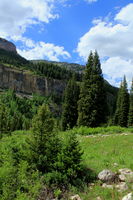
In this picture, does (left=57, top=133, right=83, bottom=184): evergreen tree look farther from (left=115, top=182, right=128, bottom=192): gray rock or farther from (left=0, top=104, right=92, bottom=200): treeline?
(left=115, top=182, right=128, bottom=192): gray rock

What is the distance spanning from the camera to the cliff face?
134750 mm

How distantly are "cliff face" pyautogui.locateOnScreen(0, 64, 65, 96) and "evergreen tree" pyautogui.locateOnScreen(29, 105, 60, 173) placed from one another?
428 ft

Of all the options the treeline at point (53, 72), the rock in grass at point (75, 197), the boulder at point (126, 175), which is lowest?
the rock in grass at point (75, 197)

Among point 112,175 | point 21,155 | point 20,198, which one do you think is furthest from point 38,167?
point 112,175

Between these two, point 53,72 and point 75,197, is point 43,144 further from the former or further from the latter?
point 53,72

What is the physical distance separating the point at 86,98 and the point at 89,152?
45.5ft

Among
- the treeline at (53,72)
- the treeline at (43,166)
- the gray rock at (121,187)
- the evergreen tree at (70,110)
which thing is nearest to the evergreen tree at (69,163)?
the treeline at (43,166)

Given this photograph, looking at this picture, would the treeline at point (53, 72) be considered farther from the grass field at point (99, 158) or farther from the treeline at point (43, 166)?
the treeline at point (43, 166)

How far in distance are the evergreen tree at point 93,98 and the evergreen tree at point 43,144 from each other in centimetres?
1583

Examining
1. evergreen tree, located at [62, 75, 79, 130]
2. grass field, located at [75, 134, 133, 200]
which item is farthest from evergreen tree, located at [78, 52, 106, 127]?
grass field, located at [75, 134, 133, 200]

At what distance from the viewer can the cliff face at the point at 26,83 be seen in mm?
134750

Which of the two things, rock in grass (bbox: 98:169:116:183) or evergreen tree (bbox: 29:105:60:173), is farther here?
evergreen tree (bbox: 29:105:60:173)

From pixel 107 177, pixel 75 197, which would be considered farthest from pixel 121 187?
pixel 75 197

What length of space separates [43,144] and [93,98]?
1723cm
